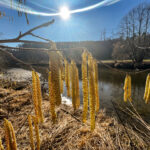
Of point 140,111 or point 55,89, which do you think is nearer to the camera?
point 55,89

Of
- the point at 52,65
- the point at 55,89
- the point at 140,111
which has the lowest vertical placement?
the point at 140,111

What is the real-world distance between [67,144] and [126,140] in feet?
3.60

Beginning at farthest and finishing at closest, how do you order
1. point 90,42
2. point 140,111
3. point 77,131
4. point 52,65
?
point 90,42, point 140,111, point 77,131, point 52,65

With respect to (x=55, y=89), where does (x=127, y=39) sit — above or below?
above

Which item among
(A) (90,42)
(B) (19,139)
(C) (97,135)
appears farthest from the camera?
(A) (90,42)

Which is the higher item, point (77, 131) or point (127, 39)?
point (127, 39)

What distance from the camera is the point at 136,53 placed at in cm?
1461

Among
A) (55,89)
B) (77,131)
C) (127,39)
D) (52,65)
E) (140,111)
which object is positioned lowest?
(140,111)

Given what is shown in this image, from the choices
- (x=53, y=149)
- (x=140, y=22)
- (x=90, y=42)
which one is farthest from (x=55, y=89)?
(x=90, y=42)

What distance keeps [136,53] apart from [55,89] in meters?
16.9

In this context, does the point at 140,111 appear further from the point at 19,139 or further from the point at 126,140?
the point at 19,139

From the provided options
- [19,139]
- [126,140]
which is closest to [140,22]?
[126,140]

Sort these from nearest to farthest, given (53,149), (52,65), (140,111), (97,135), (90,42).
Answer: (52,65) → (53,149) → (97,135) → (140,111) → (90,42)

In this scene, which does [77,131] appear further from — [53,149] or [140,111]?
[140,111]
